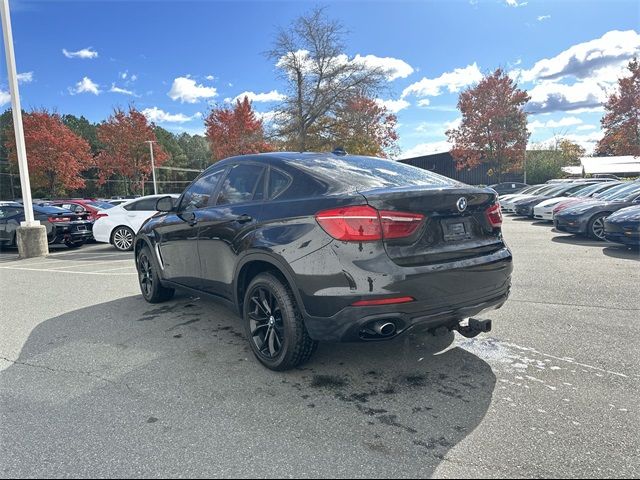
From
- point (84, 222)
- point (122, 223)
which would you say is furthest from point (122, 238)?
point (84, 222)

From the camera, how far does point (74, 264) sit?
31.9 feet

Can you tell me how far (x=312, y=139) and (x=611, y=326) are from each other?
73.9 feet

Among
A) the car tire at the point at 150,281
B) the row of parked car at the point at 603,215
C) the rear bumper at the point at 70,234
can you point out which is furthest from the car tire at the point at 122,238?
the row of parked car at the point at 603,215

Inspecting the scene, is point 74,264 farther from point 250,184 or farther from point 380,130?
point 380,130

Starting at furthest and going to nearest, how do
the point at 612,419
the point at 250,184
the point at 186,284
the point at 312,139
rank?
the point at 312,139 → the point at 186,284 → the point at 250,184 → the point at 612,419

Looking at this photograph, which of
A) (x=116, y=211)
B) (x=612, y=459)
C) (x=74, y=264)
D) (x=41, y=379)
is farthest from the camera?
(x=116, y=211)

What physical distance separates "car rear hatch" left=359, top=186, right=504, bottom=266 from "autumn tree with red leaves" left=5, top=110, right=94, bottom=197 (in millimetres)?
36757

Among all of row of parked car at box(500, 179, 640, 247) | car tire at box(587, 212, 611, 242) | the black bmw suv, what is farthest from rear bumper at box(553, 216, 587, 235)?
the black bmw suv

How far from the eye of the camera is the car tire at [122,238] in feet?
38.5

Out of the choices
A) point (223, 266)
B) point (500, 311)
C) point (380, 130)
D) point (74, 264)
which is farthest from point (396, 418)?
point (380, 130)

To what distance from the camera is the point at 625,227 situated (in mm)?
8688

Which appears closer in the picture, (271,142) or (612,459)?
(612,459)

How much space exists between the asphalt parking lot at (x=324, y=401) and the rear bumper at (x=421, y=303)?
0.48 m

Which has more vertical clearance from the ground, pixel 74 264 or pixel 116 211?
pixel 116 211
